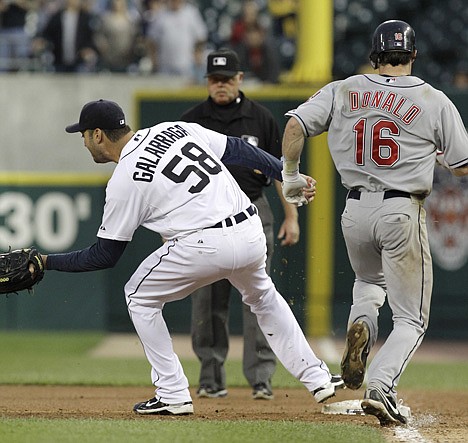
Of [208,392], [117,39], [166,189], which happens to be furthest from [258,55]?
[166,189]

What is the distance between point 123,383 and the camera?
27.1 feet

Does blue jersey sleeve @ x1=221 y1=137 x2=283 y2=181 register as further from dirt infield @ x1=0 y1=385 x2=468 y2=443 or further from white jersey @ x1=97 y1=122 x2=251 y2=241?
dirt infield @ x1=0 y1=385 x2=468 y2=443

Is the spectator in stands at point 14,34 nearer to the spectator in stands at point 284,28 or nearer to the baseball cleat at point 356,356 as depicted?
the spectator in stands at point 284,28

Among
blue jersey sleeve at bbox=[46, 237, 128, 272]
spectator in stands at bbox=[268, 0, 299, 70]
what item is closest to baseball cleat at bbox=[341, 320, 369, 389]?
blue jersey sleeve at bbox=[46, 237, 128, 272]

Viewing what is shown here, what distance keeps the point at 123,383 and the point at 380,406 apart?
324 centimetres

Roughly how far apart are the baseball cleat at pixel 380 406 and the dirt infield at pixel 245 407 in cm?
7

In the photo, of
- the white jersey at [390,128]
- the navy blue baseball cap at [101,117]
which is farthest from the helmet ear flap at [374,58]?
the navy blue baseball cap at [101,117]

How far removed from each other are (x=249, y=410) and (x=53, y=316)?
5241mm

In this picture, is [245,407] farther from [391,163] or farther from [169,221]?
[391,163]

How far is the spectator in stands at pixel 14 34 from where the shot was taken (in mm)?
13514

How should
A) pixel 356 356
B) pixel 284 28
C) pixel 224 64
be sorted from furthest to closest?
pixel 284 28 < pixel 224 64 < pixel 356 356

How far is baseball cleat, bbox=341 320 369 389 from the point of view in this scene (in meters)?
5.82

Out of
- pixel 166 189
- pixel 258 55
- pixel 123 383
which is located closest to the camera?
pixel 166 189

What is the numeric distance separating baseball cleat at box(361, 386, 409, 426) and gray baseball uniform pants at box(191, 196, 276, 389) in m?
1.83
